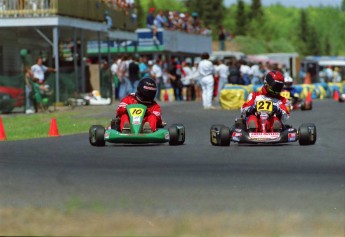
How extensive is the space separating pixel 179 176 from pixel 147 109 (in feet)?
18.0

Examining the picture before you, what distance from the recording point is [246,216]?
30.1 ft

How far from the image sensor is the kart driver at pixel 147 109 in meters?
Result: 17.6

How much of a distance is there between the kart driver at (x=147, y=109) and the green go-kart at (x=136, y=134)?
0.30 ft

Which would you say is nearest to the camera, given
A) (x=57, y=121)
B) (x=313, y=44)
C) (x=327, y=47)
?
(x=57, y=121)

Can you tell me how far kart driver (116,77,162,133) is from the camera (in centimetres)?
1762

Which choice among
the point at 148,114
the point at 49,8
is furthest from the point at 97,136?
the point at 49,8

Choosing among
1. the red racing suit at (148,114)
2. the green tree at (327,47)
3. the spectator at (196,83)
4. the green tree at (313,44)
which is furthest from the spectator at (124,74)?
the green tree at (327,47)

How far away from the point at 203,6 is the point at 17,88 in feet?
347

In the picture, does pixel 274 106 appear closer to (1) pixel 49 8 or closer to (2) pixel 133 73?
(2) pixel 133 73

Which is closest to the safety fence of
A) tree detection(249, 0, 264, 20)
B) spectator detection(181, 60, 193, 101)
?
spectator detection(181, 60, 193, 101)

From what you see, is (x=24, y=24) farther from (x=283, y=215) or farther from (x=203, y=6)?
(x=203, y=6)

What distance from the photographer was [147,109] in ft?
58.2

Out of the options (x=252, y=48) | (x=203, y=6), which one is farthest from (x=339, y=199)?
(x=203, y=6)

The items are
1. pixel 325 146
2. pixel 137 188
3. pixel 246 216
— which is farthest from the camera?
pixel 325 146
